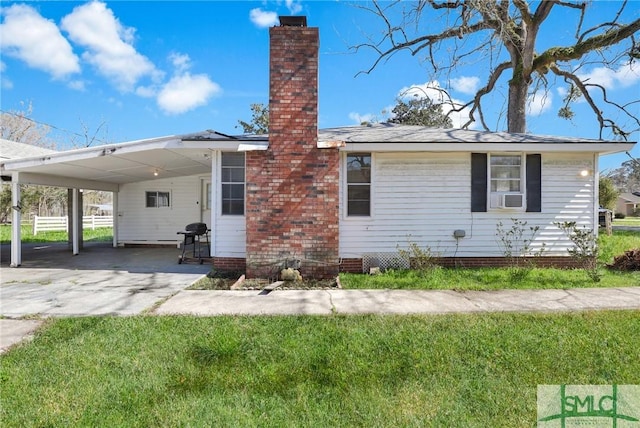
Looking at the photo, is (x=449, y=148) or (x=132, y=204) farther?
(x=132, y=204)

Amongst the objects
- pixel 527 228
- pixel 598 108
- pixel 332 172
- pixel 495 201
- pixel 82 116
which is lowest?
pixel 527 228

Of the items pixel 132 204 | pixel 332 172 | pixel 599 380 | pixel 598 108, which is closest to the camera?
pixel 599 380

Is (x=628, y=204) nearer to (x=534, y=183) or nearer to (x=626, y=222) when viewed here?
(x=626, y=222)

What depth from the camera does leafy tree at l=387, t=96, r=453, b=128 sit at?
21.1 meters

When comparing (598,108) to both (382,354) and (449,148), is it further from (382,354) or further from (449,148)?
(382,354)

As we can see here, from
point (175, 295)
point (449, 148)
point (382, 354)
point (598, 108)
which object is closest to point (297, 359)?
point (382, 354)

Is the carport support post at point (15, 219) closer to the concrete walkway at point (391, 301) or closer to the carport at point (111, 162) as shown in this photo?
the carport at point (111, 162)

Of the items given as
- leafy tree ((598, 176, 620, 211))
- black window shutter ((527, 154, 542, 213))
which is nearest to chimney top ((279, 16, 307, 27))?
black window shutter ((527, 154, 542, 213))

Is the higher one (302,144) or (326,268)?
(302,144)

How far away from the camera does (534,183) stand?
755 cm

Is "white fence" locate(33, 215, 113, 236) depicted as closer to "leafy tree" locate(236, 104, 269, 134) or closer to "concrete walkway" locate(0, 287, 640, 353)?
"leafy tree" locate(236, 104, 269, 134)

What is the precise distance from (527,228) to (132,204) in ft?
41.8

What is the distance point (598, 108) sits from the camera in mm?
15195

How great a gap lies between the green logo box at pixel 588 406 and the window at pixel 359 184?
5043mm
